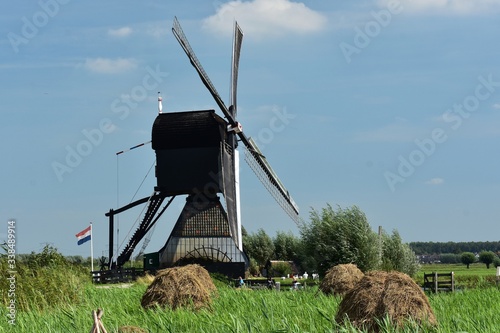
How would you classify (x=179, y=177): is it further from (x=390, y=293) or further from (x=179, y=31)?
(x=390, y=293)

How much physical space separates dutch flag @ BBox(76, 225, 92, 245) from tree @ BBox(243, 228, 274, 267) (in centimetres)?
2504

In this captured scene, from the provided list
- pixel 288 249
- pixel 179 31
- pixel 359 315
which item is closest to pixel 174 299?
pixel 359 315

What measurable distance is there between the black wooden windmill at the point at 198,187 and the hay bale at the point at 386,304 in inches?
1155

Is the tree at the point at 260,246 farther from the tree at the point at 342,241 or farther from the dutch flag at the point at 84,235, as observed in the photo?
the tree at the point at 342,241

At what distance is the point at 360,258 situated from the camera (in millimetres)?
37625

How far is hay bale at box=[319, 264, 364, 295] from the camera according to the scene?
72.5ft

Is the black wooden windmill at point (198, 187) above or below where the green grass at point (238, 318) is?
above

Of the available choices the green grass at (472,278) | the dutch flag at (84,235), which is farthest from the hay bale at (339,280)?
the dutch flag at (84,235)

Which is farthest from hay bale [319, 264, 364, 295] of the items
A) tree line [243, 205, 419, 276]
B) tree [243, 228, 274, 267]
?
tree [243, 228, 274, 267]

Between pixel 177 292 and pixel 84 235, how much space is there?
28875mm

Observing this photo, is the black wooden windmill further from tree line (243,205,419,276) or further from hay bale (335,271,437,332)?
hay bale (335,271,437,332)

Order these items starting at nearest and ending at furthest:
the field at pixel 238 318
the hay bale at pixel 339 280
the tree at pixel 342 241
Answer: the field at pixel 238 318 → the hay bale at pixel 339 280 → the tree at pixel 342 241

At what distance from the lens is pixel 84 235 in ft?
150

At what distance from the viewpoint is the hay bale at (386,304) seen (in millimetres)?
12302
